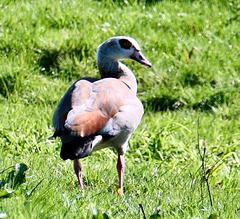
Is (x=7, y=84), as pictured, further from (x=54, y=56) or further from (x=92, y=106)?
(x=92, y=106)

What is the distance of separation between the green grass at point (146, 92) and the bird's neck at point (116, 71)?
724mm

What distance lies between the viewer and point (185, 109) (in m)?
6.67

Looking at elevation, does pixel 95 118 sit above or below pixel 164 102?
above

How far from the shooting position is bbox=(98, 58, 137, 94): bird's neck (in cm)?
525

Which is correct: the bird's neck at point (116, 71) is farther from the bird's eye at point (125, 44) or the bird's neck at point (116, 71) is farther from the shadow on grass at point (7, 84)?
the shadow on grass at point (7, 84)

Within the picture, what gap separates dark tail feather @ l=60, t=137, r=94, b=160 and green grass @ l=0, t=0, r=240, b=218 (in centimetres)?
25

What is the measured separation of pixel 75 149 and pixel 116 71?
1.79 m

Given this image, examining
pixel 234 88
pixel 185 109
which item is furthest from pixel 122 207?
pixel 234 88

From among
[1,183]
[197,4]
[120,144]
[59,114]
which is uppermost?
[1,183]

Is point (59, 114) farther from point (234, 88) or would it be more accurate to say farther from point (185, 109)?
point (234, 88)

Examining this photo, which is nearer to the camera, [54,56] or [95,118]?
[95,118]

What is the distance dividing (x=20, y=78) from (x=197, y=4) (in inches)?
136

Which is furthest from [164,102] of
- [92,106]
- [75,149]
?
[75,149]

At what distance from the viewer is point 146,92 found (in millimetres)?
6812
